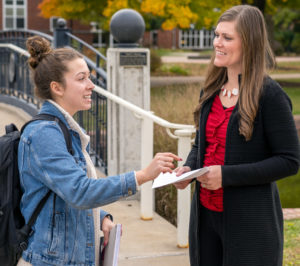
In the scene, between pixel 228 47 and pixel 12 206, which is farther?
pixel 228 47

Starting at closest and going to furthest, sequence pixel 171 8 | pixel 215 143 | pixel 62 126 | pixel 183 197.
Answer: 1. pixel 62 126
2. pixel 215 143
3. pixel 183 197
4. pixel 171 8

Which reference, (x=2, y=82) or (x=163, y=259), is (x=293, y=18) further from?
(x=163, y=259)

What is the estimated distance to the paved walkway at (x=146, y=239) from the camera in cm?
466

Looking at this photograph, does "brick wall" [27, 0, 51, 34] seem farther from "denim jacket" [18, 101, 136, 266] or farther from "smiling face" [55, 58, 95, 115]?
"denim jacket" [18, 101, 136, 266]

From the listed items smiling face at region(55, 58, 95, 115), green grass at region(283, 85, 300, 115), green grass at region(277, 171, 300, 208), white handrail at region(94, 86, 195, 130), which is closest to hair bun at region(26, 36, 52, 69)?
smiling face at region(55, 58, 95, 115)

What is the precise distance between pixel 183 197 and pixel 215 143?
2.08 meters

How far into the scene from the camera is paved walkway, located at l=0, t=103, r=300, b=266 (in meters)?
4.66

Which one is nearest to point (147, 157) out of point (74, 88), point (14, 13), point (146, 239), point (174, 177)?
point (146, 239)

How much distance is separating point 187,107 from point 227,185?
5756 millimetres

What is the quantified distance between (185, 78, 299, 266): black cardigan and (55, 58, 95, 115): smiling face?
688mm

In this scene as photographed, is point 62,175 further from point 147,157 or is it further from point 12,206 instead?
point 147,157

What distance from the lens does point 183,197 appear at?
470cm

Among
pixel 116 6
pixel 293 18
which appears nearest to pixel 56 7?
pixel 116 6

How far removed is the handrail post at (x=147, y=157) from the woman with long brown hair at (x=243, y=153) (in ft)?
9.13
